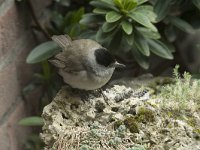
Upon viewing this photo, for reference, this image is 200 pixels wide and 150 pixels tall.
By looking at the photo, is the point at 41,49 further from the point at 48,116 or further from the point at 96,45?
the point at 48,116

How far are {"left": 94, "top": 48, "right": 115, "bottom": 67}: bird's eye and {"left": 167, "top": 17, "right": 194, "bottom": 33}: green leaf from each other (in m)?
0.78

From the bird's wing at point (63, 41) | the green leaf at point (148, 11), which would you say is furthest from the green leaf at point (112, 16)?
the bird's wing at point (63, 41)

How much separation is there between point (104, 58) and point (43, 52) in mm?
719

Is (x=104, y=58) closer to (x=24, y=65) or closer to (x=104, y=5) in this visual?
(x=104, y=5)

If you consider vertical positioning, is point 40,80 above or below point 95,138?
below

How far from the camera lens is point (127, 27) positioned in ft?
9.14

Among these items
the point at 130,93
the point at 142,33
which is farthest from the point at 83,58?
the point at 142,33

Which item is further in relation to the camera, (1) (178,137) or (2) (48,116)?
(2) (48,116)

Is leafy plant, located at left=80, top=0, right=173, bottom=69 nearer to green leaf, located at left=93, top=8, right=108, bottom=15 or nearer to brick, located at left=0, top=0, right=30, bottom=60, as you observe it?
green leaf, located at left=93, top=8, right=108, bottom=15

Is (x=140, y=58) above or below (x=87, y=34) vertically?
below

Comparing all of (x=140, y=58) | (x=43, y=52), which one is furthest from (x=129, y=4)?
(x=43, y=52)

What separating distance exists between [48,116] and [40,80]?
1.16 meters

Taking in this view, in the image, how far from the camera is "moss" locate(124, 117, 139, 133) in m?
2.07

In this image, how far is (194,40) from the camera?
3.61 meters
